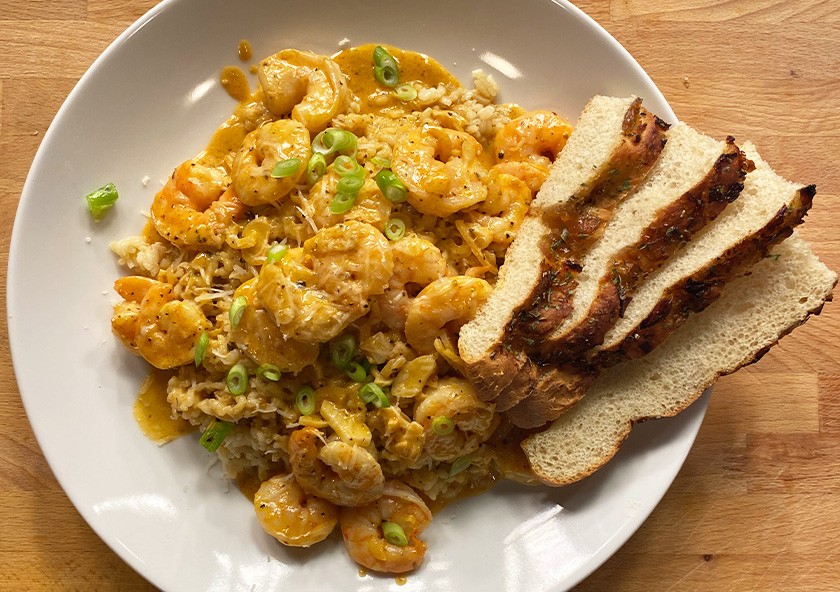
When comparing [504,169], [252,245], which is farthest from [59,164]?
[504,169]

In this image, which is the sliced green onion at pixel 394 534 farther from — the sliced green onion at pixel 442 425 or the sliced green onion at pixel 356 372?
the sliced green onion at pixel 356 372

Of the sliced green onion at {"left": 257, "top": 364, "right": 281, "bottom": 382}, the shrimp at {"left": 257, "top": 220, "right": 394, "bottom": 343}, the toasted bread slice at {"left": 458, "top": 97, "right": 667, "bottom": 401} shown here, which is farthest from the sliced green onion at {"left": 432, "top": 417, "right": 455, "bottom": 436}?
the sliced green onion at {"left": 257, "top": 364, "right": 281, "bottom": 382}

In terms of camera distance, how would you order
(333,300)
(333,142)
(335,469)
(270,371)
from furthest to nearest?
(333,142), (270,371), (335,469), (333,300)

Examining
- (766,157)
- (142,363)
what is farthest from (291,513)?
(766,157)

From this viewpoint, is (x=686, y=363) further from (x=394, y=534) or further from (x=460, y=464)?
(x=394, y=534)

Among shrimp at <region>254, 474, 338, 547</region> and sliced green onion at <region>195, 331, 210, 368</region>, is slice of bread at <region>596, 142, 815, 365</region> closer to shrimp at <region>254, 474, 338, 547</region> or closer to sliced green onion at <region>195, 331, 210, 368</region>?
shrimp at <region>254, 474, 338, 547</region>

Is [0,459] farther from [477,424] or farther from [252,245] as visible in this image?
[477,424]
